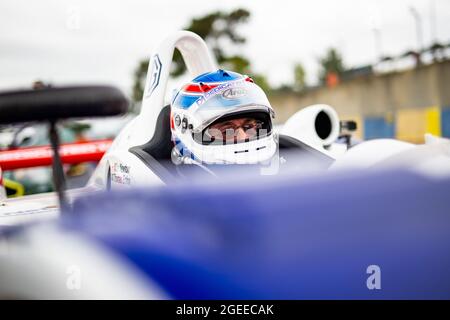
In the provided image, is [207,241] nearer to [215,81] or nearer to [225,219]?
[225,219]

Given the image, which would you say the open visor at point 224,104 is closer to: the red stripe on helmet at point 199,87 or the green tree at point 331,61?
the red stripe on helmet at point 199,87

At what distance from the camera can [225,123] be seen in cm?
216

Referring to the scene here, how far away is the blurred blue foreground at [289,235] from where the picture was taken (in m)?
0.86

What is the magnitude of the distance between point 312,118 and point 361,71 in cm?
1776

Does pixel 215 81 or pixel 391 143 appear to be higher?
pixel 215 81

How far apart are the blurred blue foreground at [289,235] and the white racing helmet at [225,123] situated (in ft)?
3.91

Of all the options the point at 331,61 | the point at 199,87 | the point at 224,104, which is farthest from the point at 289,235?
the point at 331,61

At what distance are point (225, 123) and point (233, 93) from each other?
126mm

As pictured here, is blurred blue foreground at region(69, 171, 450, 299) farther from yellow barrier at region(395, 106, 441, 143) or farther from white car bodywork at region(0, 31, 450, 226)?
yellow barrier at region(395, 106, 441, 143)

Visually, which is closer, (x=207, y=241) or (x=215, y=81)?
(x=207, y=241)

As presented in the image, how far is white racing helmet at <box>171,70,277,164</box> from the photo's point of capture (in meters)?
2.12

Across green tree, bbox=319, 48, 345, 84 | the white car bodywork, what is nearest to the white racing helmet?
the white car bodywork

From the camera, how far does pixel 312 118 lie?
115 inches

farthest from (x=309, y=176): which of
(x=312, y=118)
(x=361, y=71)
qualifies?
(x=361, y=71)
